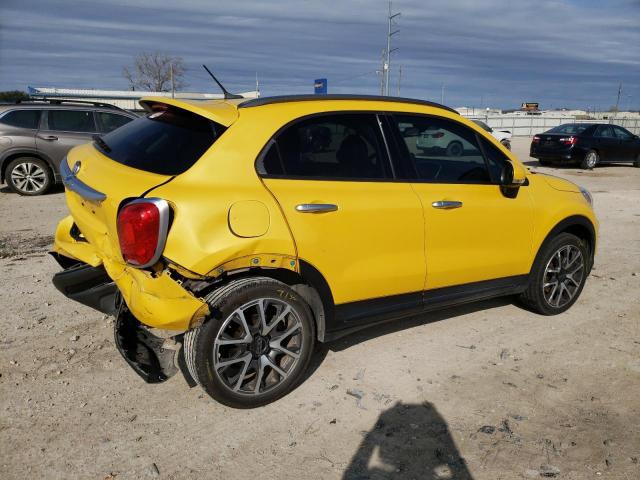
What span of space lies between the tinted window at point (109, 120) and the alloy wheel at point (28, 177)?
4.73 feet

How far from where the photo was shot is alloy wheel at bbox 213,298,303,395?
2977mm

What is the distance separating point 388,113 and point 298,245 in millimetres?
1213

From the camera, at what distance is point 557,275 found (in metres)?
4.55

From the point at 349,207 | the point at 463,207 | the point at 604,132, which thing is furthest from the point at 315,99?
the point at 604,132

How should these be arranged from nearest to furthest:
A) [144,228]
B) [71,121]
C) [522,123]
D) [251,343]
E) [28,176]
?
[144,228]
[251,343]
[28,176]
[71,121]
[522,123]

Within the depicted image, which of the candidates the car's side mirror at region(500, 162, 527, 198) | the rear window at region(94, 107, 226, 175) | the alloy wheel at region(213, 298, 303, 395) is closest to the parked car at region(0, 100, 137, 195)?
the rear window at region(94, 107, 226, 175)

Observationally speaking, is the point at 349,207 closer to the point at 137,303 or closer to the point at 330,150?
the point at 330,150

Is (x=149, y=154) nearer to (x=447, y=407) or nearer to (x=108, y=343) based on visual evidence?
(x=108, y=343)

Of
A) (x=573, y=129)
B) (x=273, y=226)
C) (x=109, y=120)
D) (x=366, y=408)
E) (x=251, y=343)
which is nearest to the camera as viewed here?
(x=273, y=226)

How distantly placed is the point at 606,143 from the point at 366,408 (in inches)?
704

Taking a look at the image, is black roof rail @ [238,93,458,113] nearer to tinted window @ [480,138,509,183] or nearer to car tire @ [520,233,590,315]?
tinted window @ [480,138,509,183]

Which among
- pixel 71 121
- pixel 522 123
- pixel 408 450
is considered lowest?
pixel 408 450

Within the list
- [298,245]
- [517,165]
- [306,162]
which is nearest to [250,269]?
[298,245]

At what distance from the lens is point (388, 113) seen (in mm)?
3570
